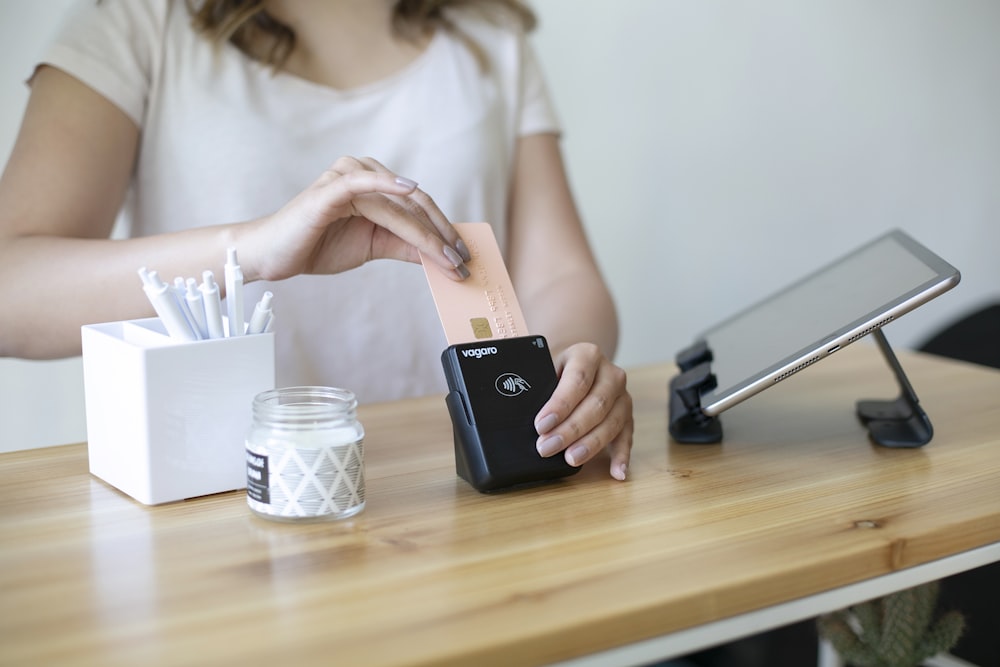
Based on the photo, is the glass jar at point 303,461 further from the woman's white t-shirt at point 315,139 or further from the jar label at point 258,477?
the woman's white t-shirt at point 315,139

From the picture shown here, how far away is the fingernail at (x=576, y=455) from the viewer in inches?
35.8

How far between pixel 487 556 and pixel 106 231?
0.81m

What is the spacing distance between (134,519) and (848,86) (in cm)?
246

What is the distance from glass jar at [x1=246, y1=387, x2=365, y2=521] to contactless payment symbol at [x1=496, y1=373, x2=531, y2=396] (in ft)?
0.50

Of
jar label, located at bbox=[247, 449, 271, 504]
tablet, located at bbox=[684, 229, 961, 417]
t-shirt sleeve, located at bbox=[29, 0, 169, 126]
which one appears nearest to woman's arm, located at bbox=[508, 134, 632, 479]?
tablet, located at bbox=[684, 229, 961, 417]

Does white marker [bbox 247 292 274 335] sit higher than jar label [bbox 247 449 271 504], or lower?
higher

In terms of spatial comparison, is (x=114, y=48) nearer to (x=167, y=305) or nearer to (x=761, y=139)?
(x=167, y=305)

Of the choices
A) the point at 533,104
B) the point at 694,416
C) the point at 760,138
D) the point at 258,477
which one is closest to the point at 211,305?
the point at 258,477

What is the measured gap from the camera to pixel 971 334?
2.27 metres

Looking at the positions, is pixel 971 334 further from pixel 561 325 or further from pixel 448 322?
pixel 448 322

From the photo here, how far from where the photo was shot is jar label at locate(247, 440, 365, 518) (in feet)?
2.60

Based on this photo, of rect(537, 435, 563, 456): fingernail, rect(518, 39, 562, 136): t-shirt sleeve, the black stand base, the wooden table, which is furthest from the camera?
rect(518, 39, 562, 136): t-shirt sleeve

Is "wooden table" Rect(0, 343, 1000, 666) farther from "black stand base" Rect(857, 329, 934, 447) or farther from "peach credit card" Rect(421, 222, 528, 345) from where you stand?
"peach credit card" Rect(421, 222, 528, 345)

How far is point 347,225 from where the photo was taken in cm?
105
